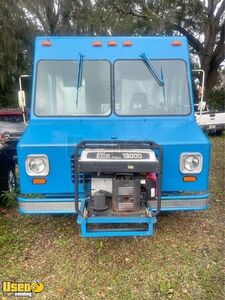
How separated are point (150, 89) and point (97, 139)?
1.32 meters

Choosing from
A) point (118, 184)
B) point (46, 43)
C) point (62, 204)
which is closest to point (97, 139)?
point (118, 184)

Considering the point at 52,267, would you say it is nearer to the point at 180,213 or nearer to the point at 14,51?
the point at 180,213

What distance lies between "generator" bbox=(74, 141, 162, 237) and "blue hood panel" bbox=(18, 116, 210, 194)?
8.8 inches

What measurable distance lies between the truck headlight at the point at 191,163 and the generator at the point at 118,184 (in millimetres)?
375

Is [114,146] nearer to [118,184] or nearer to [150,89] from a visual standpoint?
[118,184]

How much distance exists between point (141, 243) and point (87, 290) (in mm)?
1132

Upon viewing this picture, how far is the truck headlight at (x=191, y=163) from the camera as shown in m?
4.18

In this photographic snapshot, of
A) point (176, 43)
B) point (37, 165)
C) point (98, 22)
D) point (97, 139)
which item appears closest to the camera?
point (37, 165)

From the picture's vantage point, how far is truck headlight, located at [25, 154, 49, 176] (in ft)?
13.5

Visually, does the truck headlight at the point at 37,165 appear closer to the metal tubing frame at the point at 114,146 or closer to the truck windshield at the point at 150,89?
the metal tubing frame at the point at 114,146

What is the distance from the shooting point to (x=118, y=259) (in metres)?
4.28

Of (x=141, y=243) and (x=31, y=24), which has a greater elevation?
(x=31, y=24)

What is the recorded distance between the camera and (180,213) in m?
5.53

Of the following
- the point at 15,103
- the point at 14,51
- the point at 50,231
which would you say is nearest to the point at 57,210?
the point at 50,231
